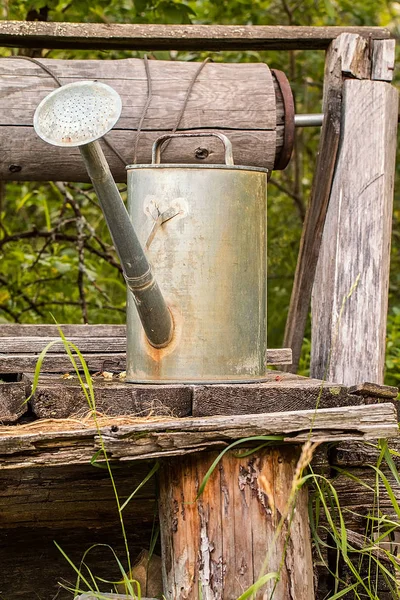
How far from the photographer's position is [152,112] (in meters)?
2.68

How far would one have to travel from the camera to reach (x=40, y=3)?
11.7 feet

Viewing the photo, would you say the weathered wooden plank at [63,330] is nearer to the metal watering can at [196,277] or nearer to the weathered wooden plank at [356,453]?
the metal watering can at [196,277]

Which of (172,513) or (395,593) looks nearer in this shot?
(172,513)

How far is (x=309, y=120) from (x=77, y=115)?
1.34 m

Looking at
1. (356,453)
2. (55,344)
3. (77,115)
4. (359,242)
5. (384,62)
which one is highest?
(384,62)

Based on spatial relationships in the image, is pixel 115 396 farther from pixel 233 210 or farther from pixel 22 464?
pixel 233 210

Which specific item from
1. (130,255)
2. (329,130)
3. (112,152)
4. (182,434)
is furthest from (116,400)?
(329,130)

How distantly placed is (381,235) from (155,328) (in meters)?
0.96

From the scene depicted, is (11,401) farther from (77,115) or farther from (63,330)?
(63,330)

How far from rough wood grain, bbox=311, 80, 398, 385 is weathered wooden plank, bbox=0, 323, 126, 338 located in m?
0.65

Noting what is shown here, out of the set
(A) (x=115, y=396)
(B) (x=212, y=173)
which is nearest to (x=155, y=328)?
(A) (x=115, y=396)

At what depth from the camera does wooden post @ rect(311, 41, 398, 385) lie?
262 cm

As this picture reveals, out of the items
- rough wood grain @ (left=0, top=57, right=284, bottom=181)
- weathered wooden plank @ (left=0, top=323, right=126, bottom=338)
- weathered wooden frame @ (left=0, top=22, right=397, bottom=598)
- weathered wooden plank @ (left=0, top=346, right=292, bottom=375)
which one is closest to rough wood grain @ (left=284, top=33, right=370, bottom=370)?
weathered wooden frame @ (left=0, top=22, right=397, bottom=598)

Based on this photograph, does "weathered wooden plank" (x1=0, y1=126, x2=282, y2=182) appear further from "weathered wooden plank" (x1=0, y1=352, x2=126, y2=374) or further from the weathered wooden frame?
"weathered wooden plank" (x1=0, y1=352, x2=126, y2=374)
